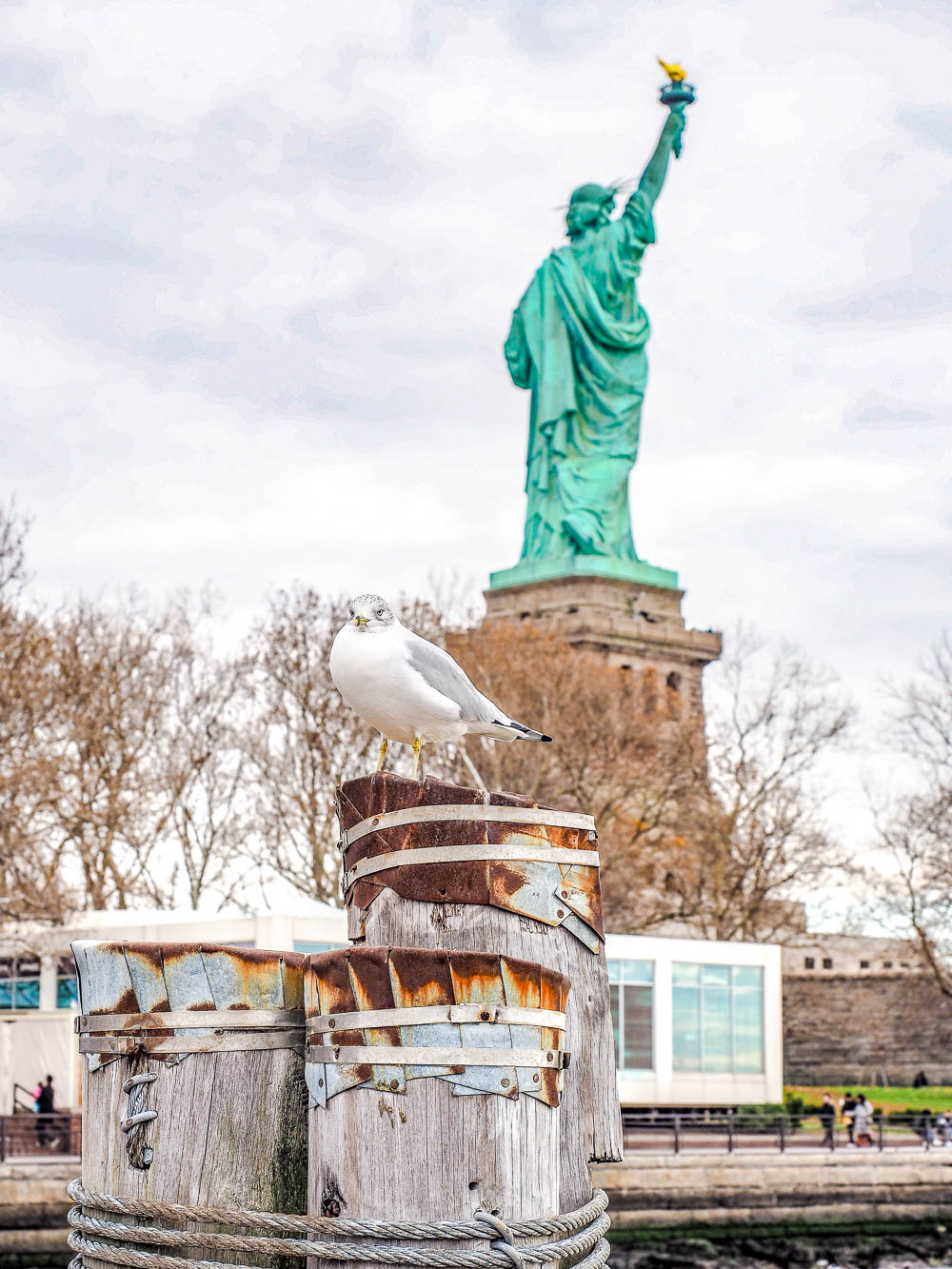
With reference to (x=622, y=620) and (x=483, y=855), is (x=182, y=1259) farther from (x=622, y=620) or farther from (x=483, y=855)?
(x=622, y=620)

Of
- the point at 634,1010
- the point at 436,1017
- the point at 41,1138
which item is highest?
the point at 436,1017

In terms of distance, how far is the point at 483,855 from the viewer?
434 centimetres

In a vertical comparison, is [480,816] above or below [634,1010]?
above

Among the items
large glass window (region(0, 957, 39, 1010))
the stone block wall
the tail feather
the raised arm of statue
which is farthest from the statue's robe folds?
the tail feather

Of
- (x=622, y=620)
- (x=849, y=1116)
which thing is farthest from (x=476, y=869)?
(x=622, y=620)

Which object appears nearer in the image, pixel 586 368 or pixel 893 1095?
pixel 893 1095

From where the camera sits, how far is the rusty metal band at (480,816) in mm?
4367

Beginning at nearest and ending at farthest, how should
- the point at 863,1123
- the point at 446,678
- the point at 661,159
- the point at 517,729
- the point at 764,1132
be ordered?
the point at 446,678
the point at 517,729
the point at 863,1123
the point at 764,1132
the point at 661,159

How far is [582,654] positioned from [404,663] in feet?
152

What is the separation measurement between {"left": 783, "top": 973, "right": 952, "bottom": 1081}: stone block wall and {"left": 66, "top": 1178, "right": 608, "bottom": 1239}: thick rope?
6008 centimetres

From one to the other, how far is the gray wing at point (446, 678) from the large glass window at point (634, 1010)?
30407 mm

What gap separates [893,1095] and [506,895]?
53.4 meters

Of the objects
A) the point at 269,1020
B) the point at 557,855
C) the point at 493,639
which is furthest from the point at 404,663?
the point at 493,639

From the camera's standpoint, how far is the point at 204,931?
32031 mm
